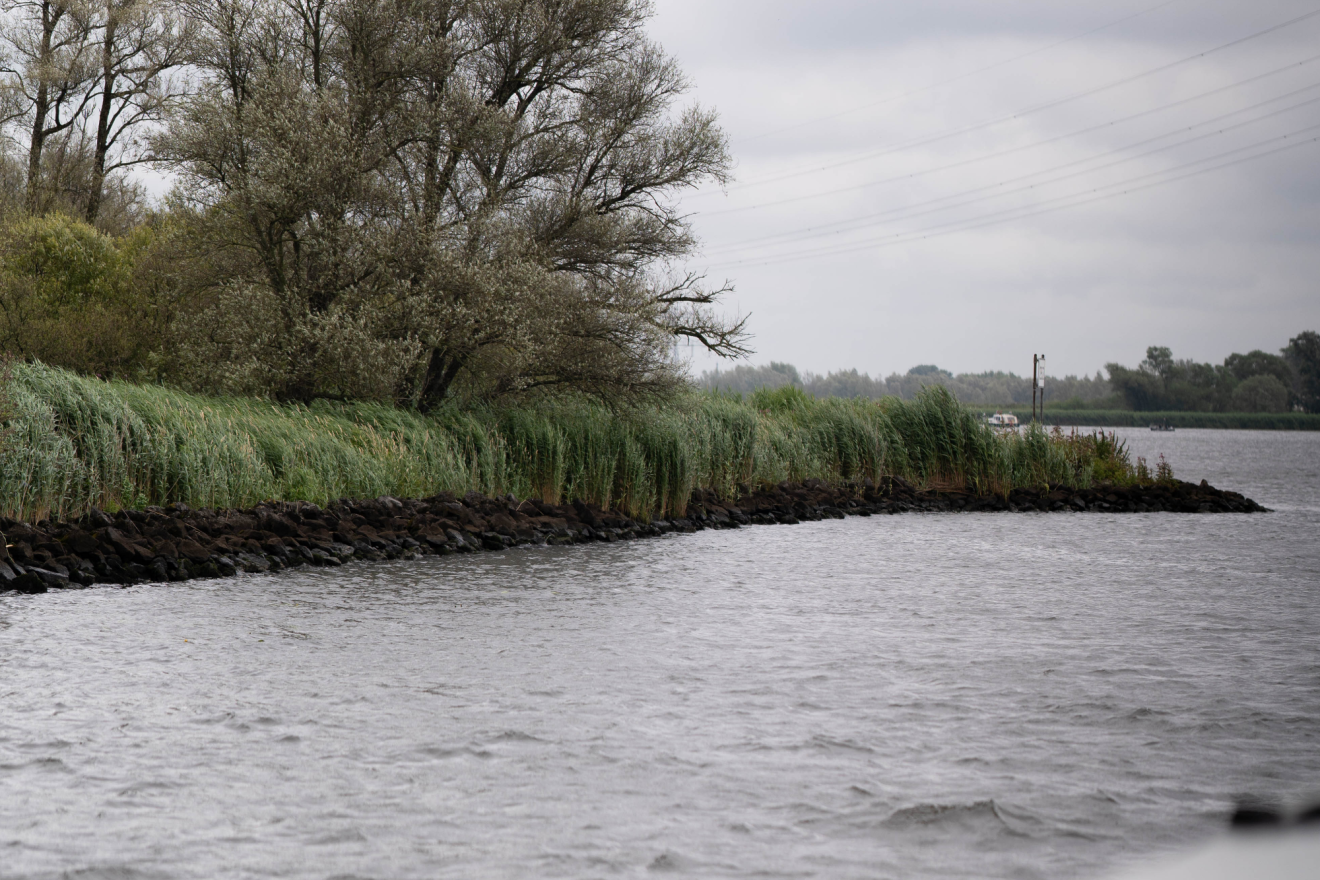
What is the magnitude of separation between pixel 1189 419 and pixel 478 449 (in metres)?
107

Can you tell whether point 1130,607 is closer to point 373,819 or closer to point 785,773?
point 785,773

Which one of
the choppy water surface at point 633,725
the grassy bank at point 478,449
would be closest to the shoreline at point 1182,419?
the grassy bank at point 478,449

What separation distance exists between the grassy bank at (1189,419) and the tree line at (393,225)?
7901 cm

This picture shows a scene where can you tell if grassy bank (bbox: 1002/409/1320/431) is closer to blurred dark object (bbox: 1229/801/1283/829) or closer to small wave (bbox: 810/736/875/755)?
small wave (bbox: 810/736/875/755)

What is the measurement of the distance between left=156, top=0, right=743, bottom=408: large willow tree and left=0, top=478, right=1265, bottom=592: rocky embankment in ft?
9.16

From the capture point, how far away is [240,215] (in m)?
19.1

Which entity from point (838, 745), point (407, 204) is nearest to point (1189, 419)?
point (407, 204)

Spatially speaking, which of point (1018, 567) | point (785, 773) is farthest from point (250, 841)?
point (1018, 567)

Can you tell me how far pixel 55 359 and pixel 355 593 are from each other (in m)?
15.4

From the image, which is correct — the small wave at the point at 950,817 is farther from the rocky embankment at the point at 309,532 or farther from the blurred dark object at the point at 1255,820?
the rocky embankment at the point at 309,532

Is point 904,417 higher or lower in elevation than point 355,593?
higher

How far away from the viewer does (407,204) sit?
779 inches

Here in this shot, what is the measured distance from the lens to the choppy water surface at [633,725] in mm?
4379

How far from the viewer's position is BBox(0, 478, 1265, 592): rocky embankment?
1077 centimetres
